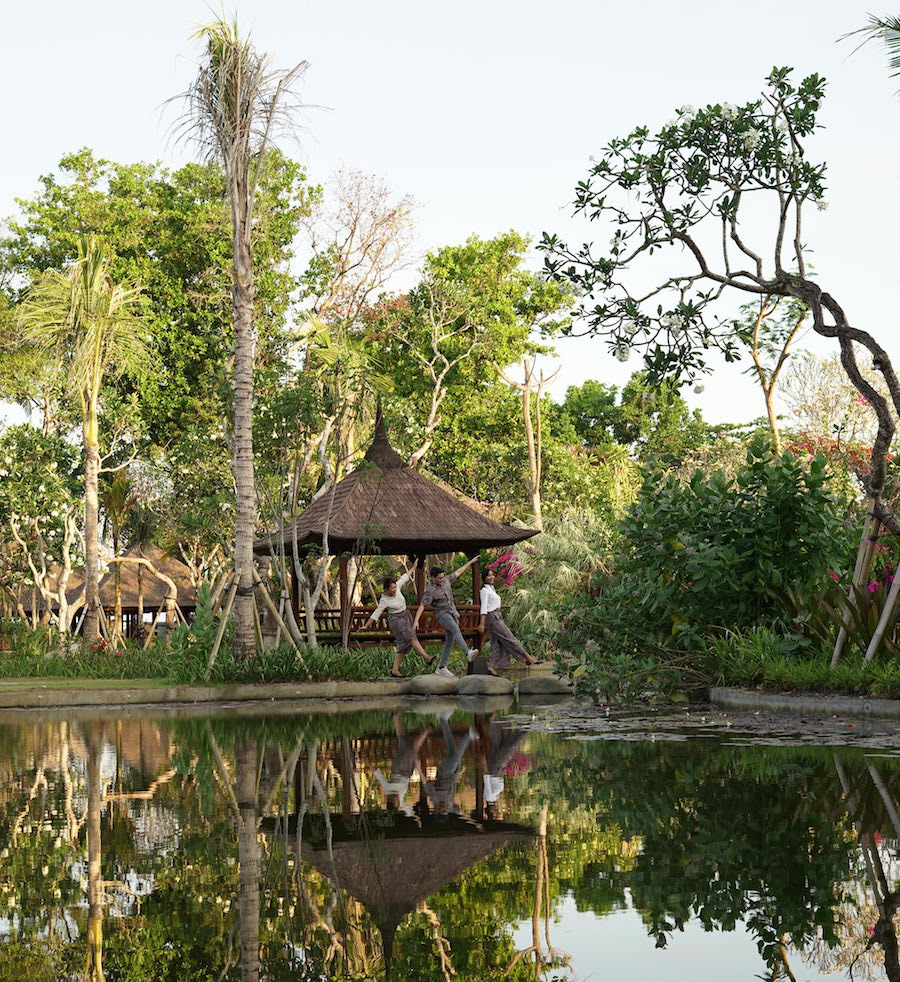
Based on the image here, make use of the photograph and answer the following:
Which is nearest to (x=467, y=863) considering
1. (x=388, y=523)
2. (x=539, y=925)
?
(x=539, y=925)

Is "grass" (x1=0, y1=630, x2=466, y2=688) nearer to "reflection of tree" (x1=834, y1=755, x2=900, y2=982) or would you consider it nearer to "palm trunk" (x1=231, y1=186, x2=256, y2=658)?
"palm trunk" (x1=231, y1=186, x2=256, y2=658)

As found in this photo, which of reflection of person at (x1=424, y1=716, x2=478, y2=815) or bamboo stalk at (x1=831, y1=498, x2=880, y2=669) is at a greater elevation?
bamboo stalk at (x1=831, y1=498, x2=880, y2=669)

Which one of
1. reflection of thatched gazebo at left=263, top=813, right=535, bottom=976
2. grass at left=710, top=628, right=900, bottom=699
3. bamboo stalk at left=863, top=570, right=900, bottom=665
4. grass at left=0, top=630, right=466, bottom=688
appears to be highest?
bamboo stalk at left=863, top=570, right=900, bottom=665

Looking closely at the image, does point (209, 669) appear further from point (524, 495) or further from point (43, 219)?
point (524, 495)

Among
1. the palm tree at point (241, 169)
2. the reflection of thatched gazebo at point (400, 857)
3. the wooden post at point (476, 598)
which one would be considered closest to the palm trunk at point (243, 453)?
the palm tree at point (241, 169)

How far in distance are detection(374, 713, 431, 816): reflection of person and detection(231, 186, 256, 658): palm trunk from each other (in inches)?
312

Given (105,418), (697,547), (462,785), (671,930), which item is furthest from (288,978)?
(105,418)

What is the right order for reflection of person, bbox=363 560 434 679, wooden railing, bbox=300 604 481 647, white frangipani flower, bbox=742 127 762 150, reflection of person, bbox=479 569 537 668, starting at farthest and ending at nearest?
1. wooden railing, bbox=300 604 481 647
2. reflection of person, bbox=363 560 434 679
3. reflection of person, bbox=479 569 537 668
4. white frangipani flower, bbox=742 127 762 150

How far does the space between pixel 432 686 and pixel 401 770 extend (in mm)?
11012

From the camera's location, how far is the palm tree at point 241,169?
72.0 feet

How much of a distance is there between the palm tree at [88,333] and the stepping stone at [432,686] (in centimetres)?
1320

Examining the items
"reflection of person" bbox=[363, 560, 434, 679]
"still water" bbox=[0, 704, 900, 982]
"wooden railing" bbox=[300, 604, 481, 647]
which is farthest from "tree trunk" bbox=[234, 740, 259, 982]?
"wooden railing" bbox=[300, 604, 481, 647]

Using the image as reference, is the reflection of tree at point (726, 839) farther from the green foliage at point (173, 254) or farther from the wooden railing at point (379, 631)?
the green foliage at point (173, 254)

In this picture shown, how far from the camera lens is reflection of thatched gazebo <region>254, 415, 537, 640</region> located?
26250mm
